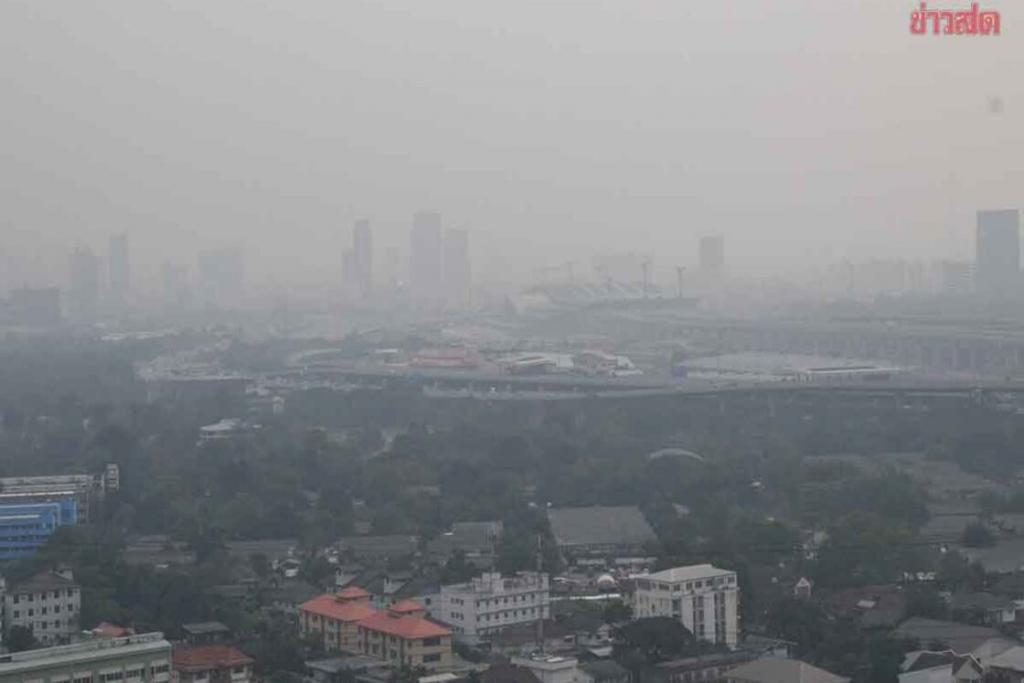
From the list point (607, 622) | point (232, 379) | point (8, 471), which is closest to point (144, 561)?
point (607, 622)

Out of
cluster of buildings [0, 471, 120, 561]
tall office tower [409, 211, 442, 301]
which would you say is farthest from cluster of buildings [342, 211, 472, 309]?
cluster of buildings [0, 471, 120, 561]

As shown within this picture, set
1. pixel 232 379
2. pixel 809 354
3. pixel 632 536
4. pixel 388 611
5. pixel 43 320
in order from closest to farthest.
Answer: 1. pixel 388 611
2. pixel 632 536
3. pixel 232 379
4. pixel 809 354
5. pixel 43 320

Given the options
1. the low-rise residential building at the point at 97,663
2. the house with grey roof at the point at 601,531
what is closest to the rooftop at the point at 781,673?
the low-rise residential building at the point at 97,663

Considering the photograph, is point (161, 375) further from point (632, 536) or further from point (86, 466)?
point (632, 536)

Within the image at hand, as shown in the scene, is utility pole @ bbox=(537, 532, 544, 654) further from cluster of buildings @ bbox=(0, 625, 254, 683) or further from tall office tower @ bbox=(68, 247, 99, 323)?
tall office tower @ bbox=(68, 247, 99, 323)

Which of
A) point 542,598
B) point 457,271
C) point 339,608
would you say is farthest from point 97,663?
point 457,271
